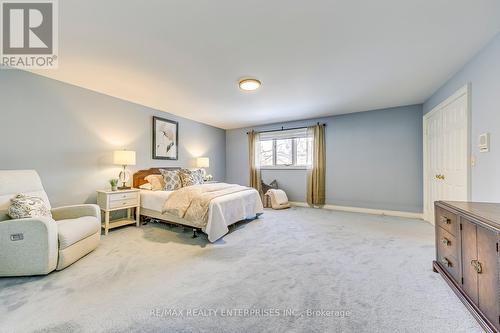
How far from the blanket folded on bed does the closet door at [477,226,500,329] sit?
8.53 feet

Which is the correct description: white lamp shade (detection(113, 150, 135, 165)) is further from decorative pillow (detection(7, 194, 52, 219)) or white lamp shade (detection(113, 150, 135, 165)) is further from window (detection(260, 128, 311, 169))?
window (detection(260, 128, 311, 169))

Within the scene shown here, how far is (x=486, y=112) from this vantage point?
209 centimetres

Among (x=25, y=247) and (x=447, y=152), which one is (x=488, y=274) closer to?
(x=447, y=152)

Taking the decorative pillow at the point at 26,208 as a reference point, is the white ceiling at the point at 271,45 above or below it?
above

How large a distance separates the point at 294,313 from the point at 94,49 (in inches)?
124

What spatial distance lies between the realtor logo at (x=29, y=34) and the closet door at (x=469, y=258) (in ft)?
11.8

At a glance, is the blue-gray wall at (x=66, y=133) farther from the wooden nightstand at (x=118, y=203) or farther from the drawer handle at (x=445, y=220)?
the drawer handle at (x=445, y=220)

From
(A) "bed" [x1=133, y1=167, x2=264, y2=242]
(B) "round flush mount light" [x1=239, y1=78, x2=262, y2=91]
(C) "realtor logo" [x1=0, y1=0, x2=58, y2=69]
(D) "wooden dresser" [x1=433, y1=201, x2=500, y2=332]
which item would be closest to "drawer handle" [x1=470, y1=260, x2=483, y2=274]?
(D) "wooden dresser" [x1=433, y1=201, x2=500, y2=332]

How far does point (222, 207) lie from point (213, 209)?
0.63 ft

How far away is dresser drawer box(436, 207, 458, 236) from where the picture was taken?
1.69m

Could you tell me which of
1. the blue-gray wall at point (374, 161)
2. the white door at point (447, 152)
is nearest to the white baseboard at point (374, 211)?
the blue-gray wall at point (374, 161)

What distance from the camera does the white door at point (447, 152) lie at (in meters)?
2.57

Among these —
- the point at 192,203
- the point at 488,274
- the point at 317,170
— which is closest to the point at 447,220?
the point at 488,274

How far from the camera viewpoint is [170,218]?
3289mm
